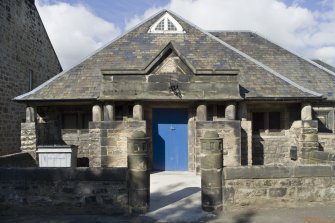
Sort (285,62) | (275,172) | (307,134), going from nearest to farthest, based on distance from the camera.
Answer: (275,172)
(307,134)
(285,62)

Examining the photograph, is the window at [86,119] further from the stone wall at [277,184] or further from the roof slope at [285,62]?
the roof slope at [285,62]

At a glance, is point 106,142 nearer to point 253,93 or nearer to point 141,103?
point 141,103

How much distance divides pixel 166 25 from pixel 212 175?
9625 millimetres

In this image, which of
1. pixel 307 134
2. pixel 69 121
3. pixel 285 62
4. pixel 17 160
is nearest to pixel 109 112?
pixel 69 121

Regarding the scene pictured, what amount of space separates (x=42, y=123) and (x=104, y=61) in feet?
11.5

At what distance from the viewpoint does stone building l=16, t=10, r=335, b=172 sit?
1092cm

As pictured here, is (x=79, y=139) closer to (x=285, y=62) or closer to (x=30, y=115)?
(x=30, y=115)

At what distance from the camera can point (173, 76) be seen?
11.0 metres

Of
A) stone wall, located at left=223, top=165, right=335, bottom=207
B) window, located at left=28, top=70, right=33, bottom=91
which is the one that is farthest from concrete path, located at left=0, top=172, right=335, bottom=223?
window, located at left=28, top=70, right=33, bottom=91

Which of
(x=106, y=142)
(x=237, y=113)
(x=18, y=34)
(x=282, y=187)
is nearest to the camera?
(x=282, y=187)

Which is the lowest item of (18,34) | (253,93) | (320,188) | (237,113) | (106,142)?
(320,188)

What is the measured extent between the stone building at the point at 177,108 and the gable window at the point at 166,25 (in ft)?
2.57

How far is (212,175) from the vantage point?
6.69 m

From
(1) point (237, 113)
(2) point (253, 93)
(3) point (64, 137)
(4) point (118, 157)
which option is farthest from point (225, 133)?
(3) point (64, 137)
